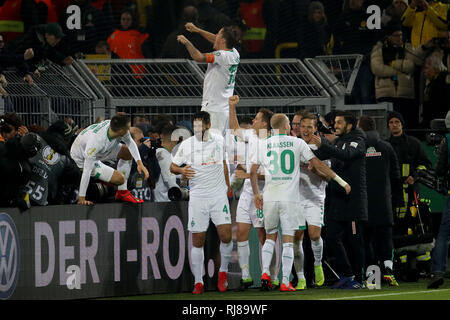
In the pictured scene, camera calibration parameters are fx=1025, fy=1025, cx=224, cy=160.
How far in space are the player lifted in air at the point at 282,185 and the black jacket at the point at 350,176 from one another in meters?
0.26

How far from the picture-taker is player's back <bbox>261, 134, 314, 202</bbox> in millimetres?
10742

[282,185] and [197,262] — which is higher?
[282,185]

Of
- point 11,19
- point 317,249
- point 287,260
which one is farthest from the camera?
point 11,19

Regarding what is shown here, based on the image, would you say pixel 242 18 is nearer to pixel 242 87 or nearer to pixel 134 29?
pixel 134 29

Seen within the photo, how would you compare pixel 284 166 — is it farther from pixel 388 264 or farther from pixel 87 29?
pixel 87 29

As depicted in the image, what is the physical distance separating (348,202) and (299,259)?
2.68 ft

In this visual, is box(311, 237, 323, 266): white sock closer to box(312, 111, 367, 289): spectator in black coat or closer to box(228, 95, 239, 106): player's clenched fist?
box(312, 111, 367, 289): spectator in black coat

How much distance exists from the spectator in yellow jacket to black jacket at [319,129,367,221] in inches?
210

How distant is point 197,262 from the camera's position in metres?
10.8

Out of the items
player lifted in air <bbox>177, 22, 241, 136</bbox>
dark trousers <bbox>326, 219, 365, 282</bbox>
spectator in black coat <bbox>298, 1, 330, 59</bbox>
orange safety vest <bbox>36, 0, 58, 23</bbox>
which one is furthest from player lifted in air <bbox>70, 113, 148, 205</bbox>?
spectator in black coat <bbox>298, 1, 330, 59</bbox>

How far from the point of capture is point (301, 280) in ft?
36.2

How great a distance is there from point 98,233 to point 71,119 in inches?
79.6

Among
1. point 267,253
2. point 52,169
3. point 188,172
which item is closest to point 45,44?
point 52,169
